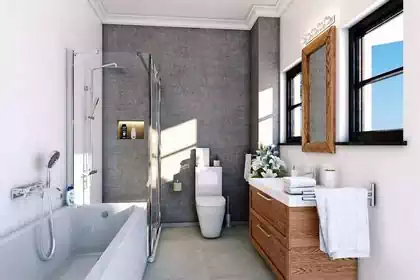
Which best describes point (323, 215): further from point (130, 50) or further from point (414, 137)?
point (130, 50)

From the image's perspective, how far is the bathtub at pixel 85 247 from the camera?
5.86ft

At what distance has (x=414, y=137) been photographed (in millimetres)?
1633

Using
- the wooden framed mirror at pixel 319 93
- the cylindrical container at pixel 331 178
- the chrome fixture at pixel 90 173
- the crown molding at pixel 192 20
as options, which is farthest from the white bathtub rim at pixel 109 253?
the crown molding at pixel 192 20

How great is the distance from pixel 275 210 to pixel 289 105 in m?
1.79

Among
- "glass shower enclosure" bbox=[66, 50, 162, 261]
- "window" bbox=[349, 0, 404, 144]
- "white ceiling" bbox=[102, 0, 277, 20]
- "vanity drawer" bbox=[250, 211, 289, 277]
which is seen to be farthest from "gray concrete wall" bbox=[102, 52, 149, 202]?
"window" bbox=[349, 0, 404, 144]

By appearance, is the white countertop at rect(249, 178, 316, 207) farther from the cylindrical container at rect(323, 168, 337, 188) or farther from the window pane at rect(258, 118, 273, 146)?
the window pane at rect(258, 118, 273, 146)

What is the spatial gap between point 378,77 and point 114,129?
3.04 m

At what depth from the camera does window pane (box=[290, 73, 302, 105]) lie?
3543mm

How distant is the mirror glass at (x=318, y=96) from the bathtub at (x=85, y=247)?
177 cm

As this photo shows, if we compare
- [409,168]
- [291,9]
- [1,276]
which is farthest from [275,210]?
[291,9]

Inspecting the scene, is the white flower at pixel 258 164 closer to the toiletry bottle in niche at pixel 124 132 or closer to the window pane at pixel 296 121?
the window pane at pixel 296 121

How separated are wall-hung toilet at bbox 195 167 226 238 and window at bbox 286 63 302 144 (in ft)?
3.60

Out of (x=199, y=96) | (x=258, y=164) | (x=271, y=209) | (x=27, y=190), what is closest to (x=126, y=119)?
(x=199, y=96)

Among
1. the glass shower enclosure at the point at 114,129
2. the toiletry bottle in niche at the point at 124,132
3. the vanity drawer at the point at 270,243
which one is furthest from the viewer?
the toiletry bottle in niche at the point at 124,132
